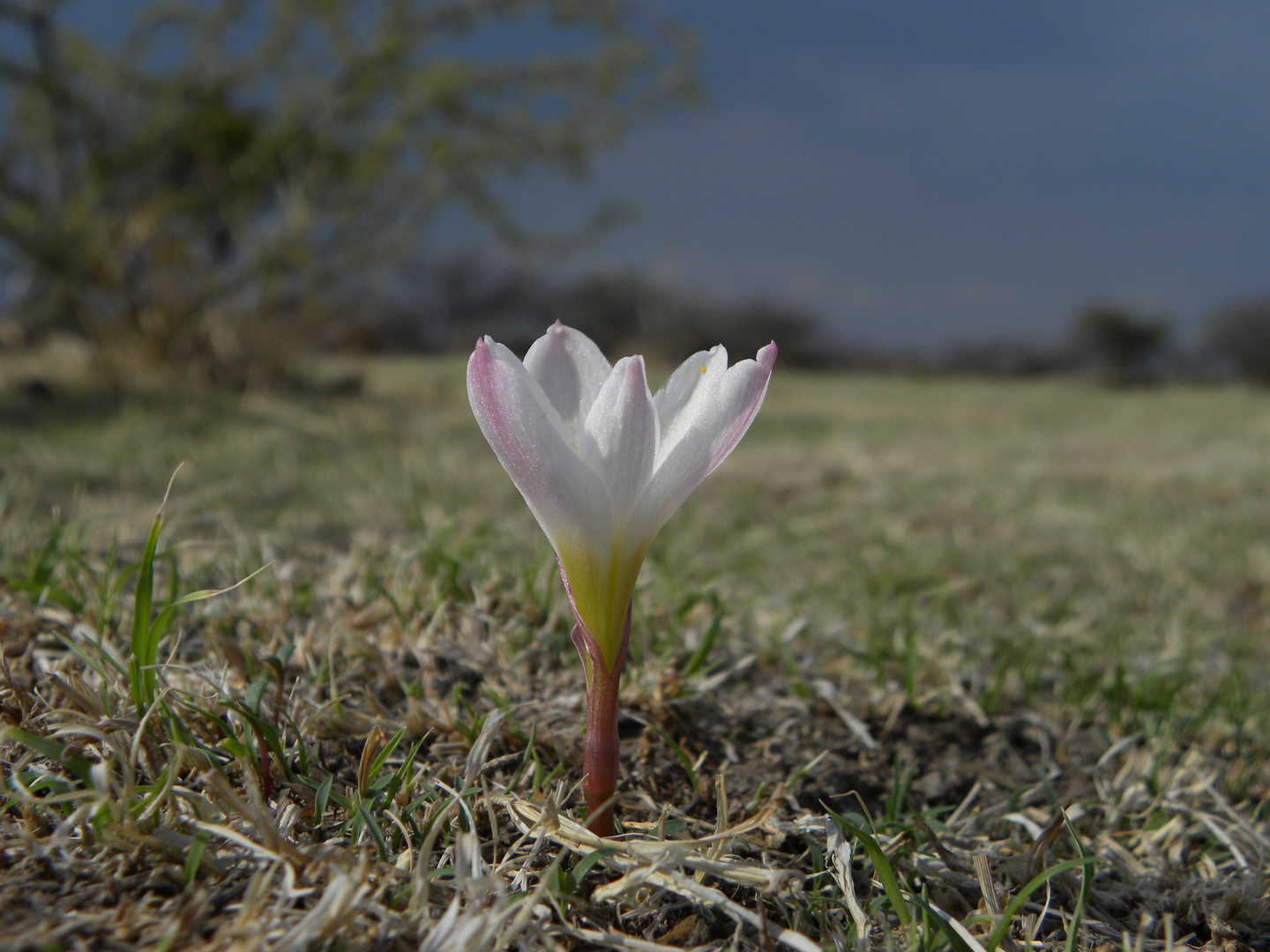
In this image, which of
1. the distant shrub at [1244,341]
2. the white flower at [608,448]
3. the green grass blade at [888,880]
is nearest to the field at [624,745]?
the green grass blade at [888,880]

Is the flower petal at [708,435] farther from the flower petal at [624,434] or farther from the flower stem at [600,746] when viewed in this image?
the flower stem at [600,746]

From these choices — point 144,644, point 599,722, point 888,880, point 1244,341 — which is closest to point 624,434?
point 599,722

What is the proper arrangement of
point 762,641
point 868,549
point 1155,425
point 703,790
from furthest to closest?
point 1155,425 < point 868,549 < point 762,641 < point 703,790

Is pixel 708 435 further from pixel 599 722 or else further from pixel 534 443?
pixel 599 722

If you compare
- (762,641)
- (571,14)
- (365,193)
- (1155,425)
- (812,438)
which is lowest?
(1155,425)

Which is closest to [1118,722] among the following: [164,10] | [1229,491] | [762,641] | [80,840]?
[762,641]

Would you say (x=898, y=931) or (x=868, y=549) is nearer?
(x=898, y=931)

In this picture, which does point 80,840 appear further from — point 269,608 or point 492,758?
point 269,608

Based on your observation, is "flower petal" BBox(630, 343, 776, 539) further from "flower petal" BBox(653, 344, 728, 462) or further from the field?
the field

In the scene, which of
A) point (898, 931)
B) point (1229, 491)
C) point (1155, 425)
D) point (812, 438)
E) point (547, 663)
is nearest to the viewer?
point (898, 931)
